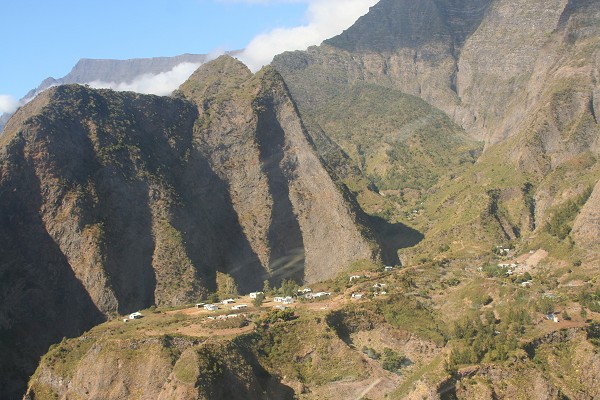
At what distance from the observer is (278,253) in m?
108

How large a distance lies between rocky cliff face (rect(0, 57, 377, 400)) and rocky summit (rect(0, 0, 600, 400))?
0.27 m

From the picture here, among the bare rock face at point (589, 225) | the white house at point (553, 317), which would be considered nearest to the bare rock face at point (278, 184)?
the bare rock face at point (589, 225)

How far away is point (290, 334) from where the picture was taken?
68312 mm

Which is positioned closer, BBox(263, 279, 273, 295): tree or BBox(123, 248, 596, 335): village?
BBox(123, 248, 596, 335): village

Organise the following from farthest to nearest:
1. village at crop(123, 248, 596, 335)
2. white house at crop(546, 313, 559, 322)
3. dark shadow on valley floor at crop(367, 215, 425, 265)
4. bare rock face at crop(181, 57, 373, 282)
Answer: dark shadow on valley floor at crop(367, 215, 425, 265) < bare rock face at crop(181, 57, 373, 282) < village at crop(123, 248, 596, 335) < white house at crop(546, 313, 559, 322)

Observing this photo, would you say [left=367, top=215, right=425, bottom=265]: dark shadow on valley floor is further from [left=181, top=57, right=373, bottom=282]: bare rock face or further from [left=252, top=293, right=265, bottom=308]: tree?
[left=252, top=293, right=265, bottom=308]: tree

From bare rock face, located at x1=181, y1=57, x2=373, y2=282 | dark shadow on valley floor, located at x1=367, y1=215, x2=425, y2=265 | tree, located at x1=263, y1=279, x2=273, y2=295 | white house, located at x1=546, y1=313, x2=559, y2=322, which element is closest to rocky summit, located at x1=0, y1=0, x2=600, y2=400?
white house, located at x1=546, y1=313, x2=559, y2=322

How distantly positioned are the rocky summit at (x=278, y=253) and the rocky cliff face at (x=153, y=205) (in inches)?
10.6

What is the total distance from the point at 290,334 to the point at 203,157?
164 ft

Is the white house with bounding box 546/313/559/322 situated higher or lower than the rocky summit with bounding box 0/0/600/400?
lower

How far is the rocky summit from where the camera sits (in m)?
63.2

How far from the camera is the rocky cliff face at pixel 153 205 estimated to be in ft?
292

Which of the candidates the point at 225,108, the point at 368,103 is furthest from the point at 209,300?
the point at 368,103

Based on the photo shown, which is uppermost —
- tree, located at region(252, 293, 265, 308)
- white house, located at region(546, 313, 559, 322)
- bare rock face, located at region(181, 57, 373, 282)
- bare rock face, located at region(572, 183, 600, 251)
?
bare rock face, located at region(181, 57, 373, 282)
